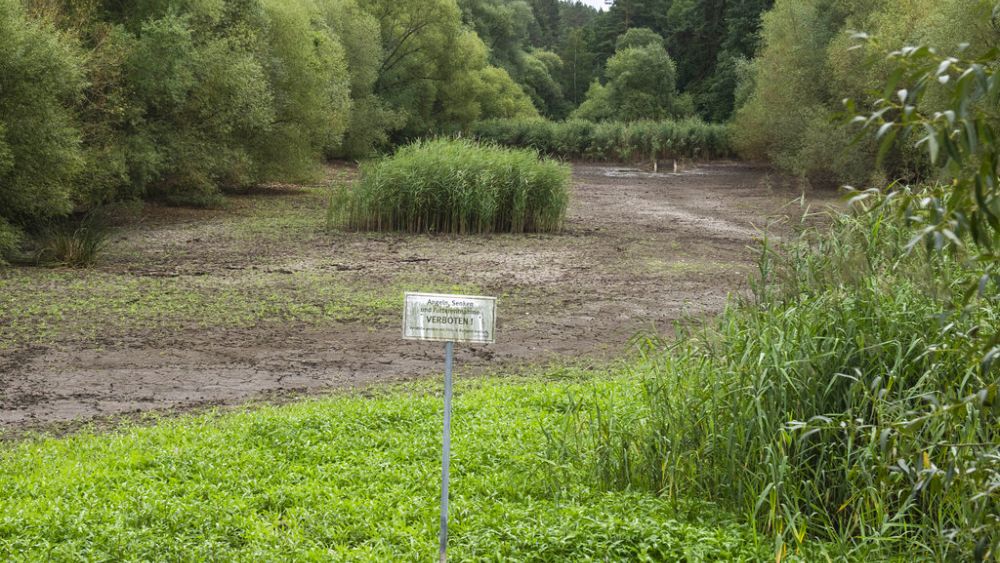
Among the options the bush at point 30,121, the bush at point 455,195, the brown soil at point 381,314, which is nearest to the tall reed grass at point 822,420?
the brown soil at point 381,314

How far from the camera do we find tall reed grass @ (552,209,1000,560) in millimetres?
4258

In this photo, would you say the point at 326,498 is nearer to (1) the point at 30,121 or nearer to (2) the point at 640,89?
(1) the point at 30,121

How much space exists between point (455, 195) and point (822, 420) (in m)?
14.1

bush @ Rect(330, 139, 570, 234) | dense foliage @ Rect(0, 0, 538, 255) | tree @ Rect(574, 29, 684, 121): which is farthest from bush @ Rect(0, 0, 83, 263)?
tree @ Rect(574, 29, 684, 121)

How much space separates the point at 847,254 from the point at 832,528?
1985 millimetres

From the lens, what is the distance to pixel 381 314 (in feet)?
36.1

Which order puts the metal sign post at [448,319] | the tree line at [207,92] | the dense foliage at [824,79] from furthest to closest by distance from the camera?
the dense foliage at [824,79] → the tree line at [207,92] → the metal sign post at [448,319]

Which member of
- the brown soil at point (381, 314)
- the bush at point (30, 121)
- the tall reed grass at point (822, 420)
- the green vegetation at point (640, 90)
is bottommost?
the brown soil at point (381, 314)

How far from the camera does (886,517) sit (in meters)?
4.08

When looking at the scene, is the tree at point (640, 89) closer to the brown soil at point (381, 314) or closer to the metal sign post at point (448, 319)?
the brown soil at point (381, 314)

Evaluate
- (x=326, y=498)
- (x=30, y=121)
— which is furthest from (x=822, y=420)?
(x=30, y=121)

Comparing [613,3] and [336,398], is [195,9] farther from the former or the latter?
[613,3]

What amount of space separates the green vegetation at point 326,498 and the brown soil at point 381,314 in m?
1.26

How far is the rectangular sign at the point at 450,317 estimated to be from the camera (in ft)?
14.6
